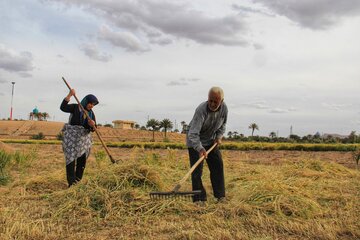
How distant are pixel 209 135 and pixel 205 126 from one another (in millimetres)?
148

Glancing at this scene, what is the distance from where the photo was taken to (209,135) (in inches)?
183

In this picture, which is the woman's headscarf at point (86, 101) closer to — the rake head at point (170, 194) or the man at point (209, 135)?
the man at point (209, 135)

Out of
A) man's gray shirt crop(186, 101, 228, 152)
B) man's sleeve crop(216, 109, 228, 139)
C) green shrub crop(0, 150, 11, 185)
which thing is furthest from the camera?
green shrub crop(0, 150, 11, 185)

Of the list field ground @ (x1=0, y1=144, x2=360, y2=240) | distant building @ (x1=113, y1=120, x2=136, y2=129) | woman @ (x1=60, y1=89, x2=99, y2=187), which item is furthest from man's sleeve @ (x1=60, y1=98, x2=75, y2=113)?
distant building @ (x1=113, y1=120, x2=136, y2=129)

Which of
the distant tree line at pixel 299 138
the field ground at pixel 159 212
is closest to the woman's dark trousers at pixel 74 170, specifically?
the field ground at pixel 159 212

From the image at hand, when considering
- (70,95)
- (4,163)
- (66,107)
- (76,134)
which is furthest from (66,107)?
(4,163)

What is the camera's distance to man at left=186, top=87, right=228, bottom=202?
432cm

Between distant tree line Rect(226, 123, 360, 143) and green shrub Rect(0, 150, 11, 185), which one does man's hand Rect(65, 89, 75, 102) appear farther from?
distant tree line Rect(226, 123, 360, 143)

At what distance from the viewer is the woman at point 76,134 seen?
5547mm

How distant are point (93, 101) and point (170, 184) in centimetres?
167

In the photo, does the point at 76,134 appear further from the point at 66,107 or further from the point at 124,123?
the point at 124,123

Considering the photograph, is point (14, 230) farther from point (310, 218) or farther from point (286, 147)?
point (286, 147)

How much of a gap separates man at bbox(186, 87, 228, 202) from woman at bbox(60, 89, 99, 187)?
1830 millimetres

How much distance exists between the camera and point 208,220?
3.56 m
